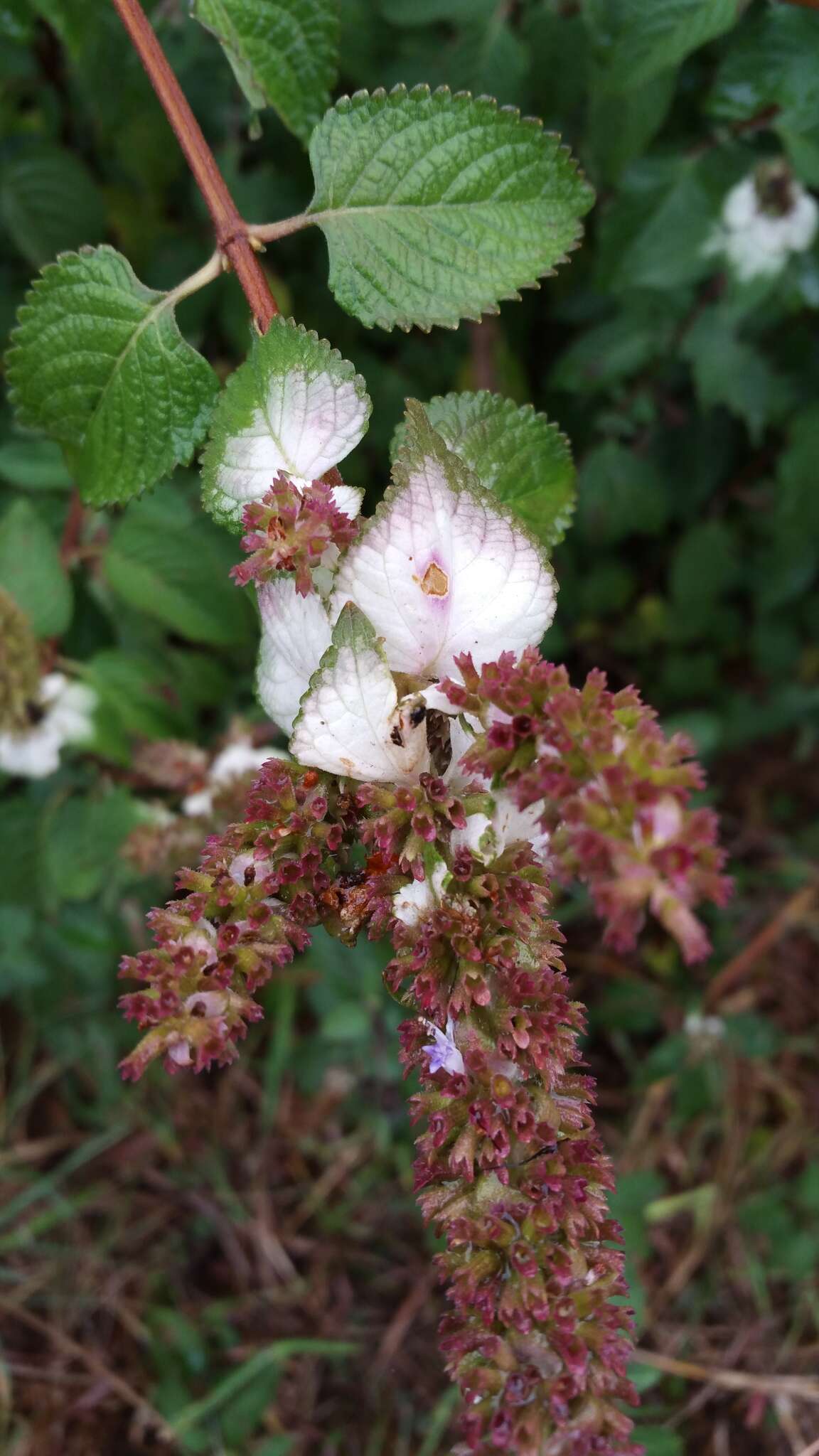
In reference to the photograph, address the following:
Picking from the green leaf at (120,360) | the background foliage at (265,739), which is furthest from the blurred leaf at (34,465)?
the green leaf at (120,360)

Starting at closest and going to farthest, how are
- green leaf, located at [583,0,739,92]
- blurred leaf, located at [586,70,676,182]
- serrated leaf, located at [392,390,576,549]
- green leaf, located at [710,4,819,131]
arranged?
serrated leaf, located at [392,390,576,549]
green leaf, located at [583,0,739,92]
green leaf, located at [710,4,819,131]
blurred leaf, located at [586,70,676,182]

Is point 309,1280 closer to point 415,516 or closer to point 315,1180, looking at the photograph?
point 315,1180

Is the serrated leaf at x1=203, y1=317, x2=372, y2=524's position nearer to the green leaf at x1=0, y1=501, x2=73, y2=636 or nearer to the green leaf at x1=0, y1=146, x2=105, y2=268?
the green leaf at x1=0, y1=501, x2=73, y2=636

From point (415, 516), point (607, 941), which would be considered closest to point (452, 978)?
point (607, 941)

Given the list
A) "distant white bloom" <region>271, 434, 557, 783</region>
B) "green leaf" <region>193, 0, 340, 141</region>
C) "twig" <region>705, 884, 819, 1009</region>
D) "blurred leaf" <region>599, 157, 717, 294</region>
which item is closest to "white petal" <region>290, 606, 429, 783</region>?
"distant white bloom" <region>271, 434, 557, 783</region>

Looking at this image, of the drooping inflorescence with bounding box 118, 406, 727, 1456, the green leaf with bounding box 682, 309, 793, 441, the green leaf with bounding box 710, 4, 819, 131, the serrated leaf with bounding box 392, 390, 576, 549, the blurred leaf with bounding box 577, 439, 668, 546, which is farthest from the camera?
the blurred leaf with bounding box 577, 439, 668, 546

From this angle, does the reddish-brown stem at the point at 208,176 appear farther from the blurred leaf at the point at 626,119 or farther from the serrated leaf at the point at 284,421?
the blurred leaf at the point at 626,119

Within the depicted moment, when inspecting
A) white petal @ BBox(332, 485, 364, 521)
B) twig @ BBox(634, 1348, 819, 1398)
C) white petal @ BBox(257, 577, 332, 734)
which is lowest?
twig @ BBox(634, 1348, 819, 1398)
